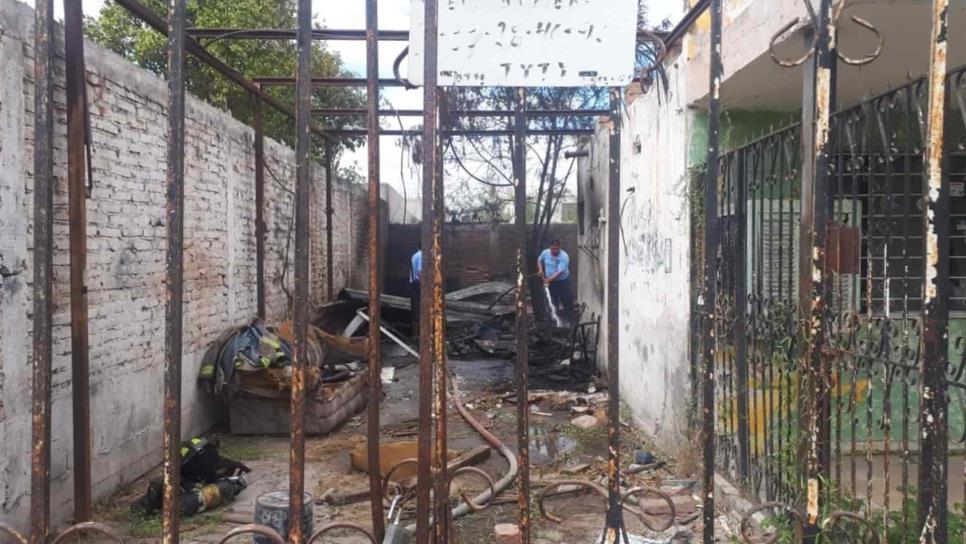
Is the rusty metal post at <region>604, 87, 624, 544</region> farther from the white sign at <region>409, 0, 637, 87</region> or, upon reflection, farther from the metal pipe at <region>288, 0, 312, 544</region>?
the metal pipe at <region>288, 0, 312, 544</region>

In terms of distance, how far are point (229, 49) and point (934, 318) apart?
12.5m

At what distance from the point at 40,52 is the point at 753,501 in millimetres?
4236

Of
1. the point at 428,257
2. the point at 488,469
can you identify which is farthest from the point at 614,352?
the point at 488,469

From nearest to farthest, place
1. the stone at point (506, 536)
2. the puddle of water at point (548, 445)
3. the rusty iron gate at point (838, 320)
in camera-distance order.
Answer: the rusty iron gate at point (838, 320) < the stone at point (506, 536) < the puddle of water at point (548, 445)

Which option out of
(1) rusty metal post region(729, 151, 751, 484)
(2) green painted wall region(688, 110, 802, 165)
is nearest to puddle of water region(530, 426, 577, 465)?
(1) rusty metal post region(729, 151, 751, 484)

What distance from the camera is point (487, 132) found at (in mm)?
9609

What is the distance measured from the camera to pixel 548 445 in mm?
6816

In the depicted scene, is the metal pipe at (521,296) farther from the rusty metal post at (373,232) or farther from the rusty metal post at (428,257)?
the rusty metal post at (373,232)

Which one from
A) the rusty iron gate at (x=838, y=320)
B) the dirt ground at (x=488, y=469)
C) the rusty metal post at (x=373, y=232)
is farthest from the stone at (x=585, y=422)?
the rusty metal post at (x=373, y=232)

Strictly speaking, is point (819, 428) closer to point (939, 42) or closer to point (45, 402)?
point (939, 42)

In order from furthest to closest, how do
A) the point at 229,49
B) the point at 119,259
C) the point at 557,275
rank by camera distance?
the point at 229,49 → the point at 557,275 → the point at 119,259

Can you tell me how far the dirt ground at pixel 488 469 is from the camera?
4.58 m

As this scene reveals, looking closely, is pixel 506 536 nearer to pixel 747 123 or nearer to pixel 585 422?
pixel 747 123

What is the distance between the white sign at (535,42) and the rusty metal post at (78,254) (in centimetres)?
273
